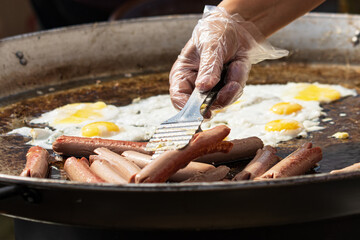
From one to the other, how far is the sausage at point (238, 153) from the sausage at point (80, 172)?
54 cm

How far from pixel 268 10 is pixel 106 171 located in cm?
154

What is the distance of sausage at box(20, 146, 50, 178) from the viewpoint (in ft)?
8.11

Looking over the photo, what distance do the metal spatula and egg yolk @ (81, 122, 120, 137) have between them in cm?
73

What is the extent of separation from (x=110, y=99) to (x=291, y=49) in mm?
1569

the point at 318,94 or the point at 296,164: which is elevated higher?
the point at 318,94

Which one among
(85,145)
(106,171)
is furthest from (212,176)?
(85,145)

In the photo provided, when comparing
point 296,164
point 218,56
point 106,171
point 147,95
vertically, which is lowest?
point 296,164

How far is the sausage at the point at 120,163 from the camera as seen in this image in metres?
A: 2.36

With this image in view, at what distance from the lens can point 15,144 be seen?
3072mm

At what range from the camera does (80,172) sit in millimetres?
2424

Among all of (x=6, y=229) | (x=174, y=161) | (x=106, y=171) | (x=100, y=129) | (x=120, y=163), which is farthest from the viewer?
(x=6, y=229)

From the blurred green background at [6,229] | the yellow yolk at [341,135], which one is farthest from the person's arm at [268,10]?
the blurred green background at [6,229]

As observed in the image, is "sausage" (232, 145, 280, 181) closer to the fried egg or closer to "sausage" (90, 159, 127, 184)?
the fried egg

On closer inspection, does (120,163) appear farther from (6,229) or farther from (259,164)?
(6,229)
